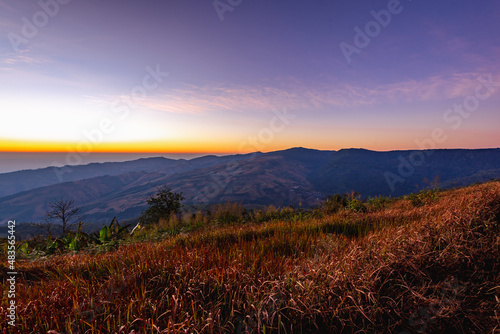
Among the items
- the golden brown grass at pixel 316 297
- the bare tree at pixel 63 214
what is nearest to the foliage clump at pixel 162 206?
the bare tree at pixel 63 214

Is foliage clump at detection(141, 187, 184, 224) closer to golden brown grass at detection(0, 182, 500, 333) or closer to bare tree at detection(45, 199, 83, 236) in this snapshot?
bare tree at detection(45, 199, 83, 236)

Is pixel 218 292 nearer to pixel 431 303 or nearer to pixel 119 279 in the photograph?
pixel 119 279

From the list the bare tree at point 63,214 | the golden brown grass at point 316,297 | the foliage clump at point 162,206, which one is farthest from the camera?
the foliage clump at point 162,206

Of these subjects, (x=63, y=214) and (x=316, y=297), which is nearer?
(x=316, y=297)

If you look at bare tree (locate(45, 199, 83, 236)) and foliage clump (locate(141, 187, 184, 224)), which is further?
foliage clump (locate(141, 187, 184, 224))

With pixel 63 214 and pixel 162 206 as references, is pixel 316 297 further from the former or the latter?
pixel 162 206

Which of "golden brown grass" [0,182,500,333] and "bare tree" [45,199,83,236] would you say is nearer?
"golden brown grass" [0,182,500,333]

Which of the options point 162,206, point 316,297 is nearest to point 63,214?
point 162,206

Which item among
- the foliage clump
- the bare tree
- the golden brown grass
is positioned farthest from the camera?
the foliage clump

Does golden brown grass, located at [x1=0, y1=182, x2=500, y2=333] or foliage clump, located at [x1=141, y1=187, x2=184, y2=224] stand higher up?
golden brown grass, located at [x1=0, y1=182, x2=500, y2=333]

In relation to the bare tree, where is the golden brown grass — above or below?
above

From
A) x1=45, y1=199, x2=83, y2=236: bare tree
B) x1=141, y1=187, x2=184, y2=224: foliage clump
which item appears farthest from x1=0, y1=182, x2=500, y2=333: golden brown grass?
x1=141, y1=187, x2=184, y2=224: foliage clump

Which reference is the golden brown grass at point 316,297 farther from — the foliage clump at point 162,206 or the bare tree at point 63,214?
the foliage clump at point 162,206

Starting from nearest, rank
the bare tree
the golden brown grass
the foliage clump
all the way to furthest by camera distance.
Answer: the golden brown grass → the bare tree → the foliage clump
